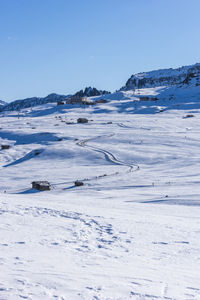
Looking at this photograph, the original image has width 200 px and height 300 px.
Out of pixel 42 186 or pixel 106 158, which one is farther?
pixel 106 158

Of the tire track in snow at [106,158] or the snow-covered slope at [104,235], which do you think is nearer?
the snow-covered slope at [104,235]

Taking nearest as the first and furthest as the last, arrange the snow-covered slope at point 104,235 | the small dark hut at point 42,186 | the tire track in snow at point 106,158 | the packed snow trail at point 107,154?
the snow-covered slope at point 104,235 < the small dark hut at point 42,186 < the tire track in snow at point 106,158 < the packed snow trail at point 107,154

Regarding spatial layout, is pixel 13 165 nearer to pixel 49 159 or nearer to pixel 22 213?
pixel 49 159

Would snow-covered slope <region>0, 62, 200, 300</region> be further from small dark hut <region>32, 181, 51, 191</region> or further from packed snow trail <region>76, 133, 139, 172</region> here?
packed snow trail <region>76, 133, 139, 172</region>

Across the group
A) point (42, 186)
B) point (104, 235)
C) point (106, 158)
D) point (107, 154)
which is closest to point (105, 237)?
point (104, 235)

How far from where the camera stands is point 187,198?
22.2 m

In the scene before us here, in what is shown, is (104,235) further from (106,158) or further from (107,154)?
(107,154)

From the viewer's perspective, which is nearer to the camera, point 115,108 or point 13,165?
point 13,165

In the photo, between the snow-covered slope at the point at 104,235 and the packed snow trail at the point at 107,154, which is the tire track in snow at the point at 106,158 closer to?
the packed snow trail at the point at 107,154

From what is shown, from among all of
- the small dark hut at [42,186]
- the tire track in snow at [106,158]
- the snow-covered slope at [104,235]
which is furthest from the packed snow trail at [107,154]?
the small dark hut at [42,186]

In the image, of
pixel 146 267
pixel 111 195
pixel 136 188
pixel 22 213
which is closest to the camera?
pixel 146 267

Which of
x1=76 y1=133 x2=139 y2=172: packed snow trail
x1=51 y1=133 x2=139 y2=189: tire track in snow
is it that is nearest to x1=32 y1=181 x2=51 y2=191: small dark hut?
x1=51 y1=133 x2=139 y2=189: tire track in snow

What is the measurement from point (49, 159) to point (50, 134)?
63.5 feet

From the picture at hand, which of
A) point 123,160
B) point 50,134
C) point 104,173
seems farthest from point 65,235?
point 50,134
